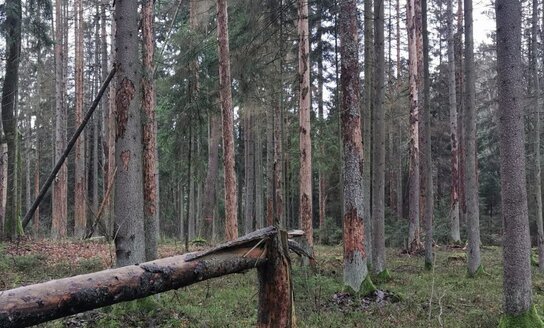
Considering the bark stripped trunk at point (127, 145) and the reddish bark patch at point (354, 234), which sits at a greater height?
the bark stripped trunk at point (127, 145)

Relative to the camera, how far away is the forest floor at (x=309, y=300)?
7.05 metres

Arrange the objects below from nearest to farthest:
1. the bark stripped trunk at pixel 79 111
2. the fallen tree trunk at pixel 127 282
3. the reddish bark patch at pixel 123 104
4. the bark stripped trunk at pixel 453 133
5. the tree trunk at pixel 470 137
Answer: the fallen tree trunk at pixel 127 282 < the reddish bark patch at pixel 123 104 < the tree trunk at pixel 470 137 < the bark stripped trunk at pixel 453 133 < the bark stripped trunk at pixel 79 111

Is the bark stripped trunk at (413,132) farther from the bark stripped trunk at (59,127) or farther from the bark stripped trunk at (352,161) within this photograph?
the bark stripped trunk at (59,127)

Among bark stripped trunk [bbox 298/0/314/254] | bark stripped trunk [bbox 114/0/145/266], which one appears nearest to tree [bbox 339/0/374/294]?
bark stripped trunk [bbox 298/0/314/254]

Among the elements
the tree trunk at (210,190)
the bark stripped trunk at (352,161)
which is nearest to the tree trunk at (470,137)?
the bark stripped trunk at (352,161)

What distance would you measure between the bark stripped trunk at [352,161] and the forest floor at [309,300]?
0.69 m

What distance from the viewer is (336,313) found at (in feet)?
25.9

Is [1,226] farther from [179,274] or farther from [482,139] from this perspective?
[482,139]

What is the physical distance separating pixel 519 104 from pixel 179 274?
19.0ft

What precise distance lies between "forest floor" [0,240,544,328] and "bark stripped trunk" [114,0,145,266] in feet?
3.21

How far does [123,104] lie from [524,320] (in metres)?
6.97

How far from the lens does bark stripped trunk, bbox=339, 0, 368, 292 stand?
9445 mm

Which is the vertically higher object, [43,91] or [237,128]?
[43,91]

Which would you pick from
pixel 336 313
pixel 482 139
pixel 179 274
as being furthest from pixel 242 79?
pixel 482 139
